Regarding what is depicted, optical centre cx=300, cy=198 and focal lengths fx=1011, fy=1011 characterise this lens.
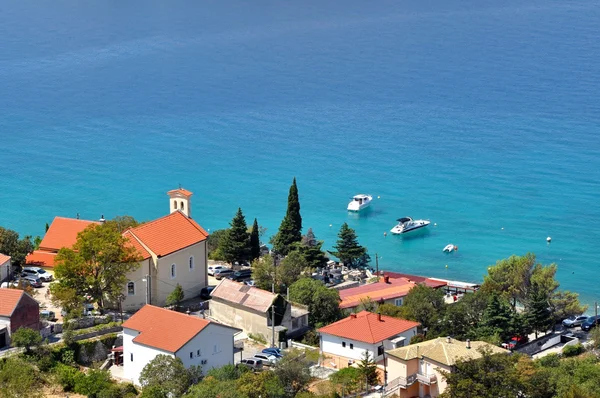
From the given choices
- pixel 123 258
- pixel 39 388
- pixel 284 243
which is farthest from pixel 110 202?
pixel 39 388

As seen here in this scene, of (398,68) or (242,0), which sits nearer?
(398,68)

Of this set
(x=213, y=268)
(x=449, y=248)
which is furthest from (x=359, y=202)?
(x=213, y=268)

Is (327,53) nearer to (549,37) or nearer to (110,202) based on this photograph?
(549,37)

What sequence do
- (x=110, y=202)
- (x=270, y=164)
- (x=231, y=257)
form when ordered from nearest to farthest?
(x=231, y=257)
(x=110, y=202)
(x=270, y=164)

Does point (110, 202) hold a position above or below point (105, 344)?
above

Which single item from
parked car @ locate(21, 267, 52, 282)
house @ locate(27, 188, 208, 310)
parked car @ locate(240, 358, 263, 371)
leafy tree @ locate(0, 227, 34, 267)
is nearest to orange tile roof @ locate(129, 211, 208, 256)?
house @ locate(27, 188, 208, 310)
